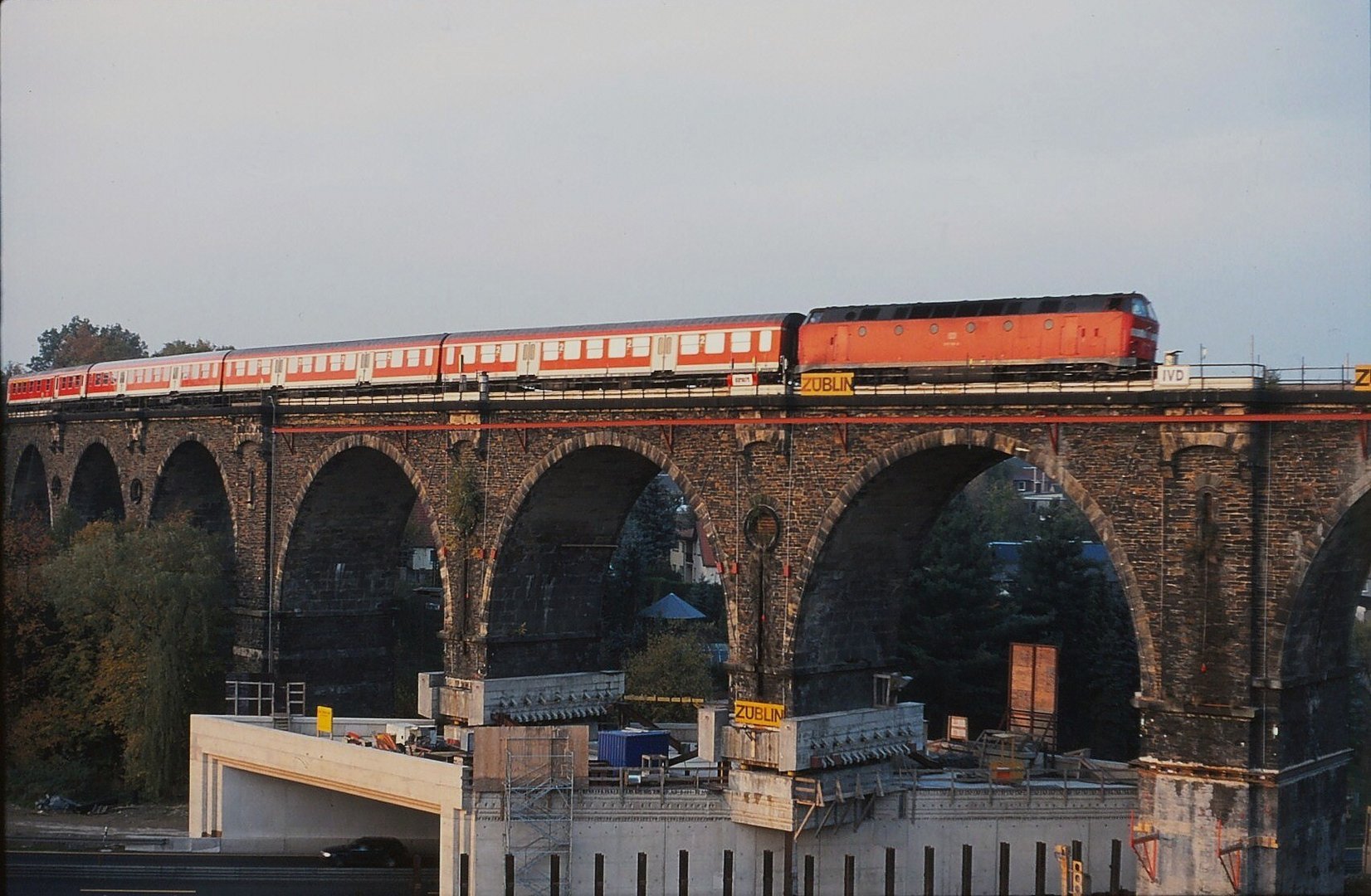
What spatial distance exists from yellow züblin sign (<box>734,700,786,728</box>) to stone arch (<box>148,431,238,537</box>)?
1093 inches

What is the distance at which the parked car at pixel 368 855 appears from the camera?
43.4 metres

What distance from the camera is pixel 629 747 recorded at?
40.4 m

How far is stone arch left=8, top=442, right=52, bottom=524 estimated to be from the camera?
7419cm

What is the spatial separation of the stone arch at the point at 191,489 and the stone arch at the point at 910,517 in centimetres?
2913

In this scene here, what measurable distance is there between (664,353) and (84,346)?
368 feet

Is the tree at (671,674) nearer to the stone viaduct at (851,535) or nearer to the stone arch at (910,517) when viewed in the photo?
the stone viaduct at (851,535)

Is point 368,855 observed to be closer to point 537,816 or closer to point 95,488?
point 537,816

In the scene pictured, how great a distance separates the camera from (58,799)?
5109 centimetres

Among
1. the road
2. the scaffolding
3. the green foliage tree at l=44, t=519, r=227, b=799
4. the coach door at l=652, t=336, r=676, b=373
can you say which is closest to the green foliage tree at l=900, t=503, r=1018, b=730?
the coach door at l=652, t=336, r=676, b=373

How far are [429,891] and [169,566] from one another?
19199mm

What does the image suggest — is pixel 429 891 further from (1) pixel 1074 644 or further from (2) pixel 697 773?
(1) pixel 1074 644

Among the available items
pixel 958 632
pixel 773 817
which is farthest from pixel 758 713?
pixel 958 632

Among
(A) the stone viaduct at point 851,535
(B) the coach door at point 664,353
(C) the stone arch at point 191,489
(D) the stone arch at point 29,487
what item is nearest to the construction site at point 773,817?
(A) the stone viaduct at point 851,535

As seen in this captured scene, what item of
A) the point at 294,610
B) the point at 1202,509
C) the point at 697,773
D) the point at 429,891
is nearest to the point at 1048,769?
the point at 697,773
